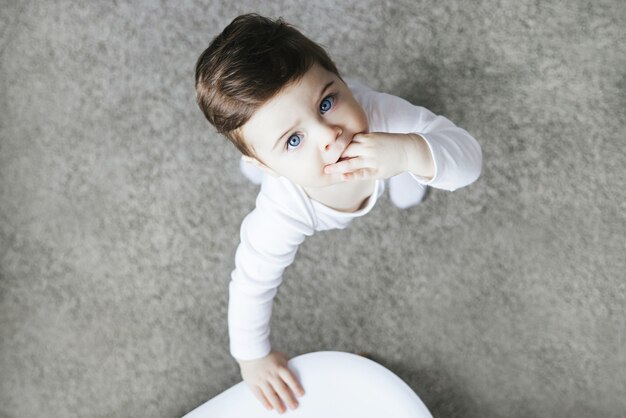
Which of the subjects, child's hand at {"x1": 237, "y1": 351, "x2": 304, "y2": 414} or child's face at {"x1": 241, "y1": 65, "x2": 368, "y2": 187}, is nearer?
child's face at {"x1": 241, "y1": 65, "x2": 368, "y2": 187}

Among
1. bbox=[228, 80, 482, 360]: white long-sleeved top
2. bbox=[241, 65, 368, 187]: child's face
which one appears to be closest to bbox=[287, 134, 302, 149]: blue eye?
bbox=[241, 65, 368, 187]: child's face

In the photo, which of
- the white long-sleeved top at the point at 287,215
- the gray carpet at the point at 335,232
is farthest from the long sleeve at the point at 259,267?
the gray carpet at the point at 335,232

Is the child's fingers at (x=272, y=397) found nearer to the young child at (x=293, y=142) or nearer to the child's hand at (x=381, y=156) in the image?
the young child at (x=293, y=142)

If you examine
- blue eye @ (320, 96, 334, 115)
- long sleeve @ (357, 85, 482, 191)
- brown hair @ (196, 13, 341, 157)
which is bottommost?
long sleeve @ (357, 85, 482, 191)

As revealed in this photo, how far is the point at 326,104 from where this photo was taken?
648mm

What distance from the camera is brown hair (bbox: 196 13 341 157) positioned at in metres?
0.62

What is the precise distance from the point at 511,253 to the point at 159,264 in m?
0.58

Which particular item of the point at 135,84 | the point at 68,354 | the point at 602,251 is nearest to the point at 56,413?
the point at 68,354

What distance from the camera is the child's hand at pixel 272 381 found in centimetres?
80

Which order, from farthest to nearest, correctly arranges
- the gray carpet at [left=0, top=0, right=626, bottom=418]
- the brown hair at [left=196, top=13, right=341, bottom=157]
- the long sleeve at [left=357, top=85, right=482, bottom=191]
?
the gray carpet at [left=0, top=0, right=626, bottom=418], the long sleeve at [left=357, top=85, right=482, bottom=191], the brown hair at [left=196, top=13, right=341, bottom=157]

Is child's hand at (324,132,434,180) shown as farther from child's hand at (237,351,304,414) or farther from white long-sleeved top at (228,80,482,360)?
child's hand at (237,351,304,414)

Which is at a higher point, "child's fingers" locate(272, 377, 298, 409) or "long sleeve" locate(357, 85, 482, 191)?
"long sleeve" locate(357, 85, 482, 191)

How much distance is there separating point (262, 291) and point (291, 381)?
0.12 metres

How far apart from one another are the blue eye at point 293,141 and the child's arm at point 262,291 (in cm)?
17
